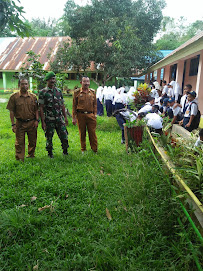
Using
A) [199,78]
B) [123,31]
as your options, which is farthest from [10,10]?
[123,31]

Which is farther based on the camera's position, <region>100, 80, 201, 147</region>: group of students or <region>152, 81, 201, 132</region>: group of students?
<region>152, 81, 201, 132</region>: group of students

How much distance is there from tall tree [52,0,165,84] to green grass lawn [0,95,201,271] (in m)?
15.1

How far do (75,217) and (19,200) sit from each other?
0.96 m

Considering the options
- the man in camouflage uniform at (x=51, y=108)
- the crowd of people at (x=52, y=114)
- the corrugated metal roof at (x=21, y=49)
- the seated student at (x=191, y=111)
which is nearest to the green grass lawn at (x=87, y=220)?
the crowd of people at (x=52, y=114)

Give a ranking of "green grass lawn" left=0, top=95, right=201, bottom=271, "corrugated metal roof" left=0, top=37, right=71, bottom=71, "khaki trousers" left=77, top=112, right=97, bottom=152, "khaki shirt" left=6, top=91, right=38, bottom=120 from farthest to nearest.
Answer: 1. "corrugated metal roof" left=0, top=37, right=71, bottom=71
2. "khaki trousers" left=77, top=112, right=97, bottom=152
3. "khaki shirt" left=6, top=91, right=38, bottom=120
4. "green grass lawn" left=0, top=95, right=201, bottom=271

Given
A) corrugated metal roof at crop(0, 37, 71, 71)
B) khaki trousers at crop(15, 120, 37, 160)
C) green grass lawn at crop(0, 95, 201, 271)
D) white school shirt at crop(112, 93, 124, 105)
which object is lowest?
green grass lawn at crop(0, 95, 201, 271)

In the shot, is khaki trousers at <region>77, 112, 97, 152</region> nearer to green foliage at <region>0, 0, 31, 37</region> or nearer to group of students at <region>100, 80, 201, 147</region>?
group of students at <region>100, 80, 201, 147</region>

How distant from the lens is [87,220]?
2914 mm

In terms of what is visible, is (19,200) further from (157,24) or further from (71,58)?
(157,24)

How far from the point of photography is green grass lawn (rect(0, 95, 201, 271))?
223 centimetres

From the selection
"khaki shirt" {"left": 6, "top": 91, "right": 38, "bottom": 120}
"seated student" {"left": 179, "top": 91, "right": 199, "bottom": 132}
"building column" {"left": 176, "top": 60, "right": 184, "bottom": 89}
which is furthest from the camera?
"building column" {"left": 176, "top": 60, "right": 184, "bottom": 89}

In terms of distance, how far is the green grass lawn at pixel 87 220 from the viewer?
7.32 feet

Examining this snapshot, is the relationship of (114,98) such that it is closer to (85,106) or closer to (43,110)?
(85,106)

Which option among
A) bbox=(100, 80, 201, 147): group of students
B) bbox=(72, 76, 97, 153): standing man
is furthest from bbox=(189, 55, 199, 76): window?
bbox=(72, 76, 97, 153): standing man
